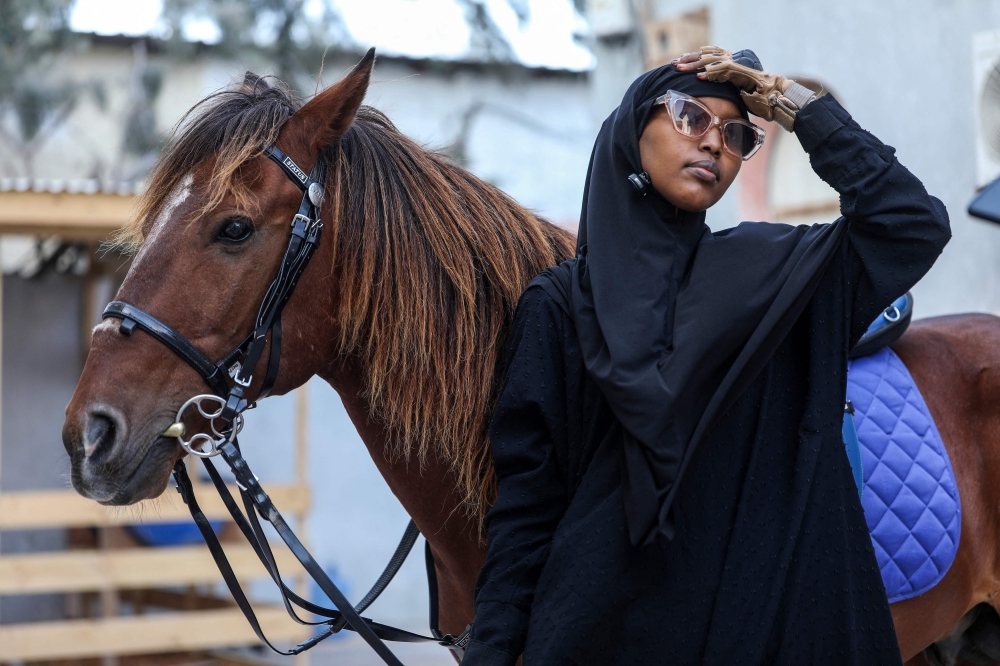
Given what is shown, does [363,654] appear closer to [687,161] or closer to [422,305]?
[422,305]

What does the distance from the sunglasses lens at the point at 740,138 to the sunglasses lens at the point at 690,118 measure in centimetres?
4

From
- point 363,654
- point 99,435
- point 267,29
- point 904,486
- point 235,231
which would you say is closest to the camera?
point 99,435

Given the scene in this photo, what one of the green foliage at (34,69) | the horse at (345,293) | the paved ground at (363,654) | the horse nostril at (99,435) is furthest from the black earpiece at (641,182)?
the green foliage at (34,69)

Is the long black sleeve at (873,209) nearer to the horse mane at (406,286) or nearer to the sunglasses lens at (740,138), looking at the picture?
the sunglasses lens at (740,138)

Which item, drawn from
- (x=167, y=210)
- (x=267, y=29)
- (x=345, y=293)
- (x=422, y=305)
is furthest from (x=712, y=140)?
(x=267, y=29)

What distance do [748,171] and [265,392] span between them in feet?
17.1

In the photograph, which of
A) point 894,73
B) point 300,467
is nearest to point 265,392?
point 300,467

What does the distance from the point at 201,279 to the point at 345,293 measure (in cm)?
27

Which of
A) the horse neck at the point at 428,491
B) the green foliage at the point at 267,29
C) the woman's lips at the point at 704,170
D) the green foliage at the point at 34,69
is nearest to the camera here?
the woman's lips at the point at 704,170

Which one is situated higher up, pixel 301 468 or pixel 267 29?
pixel 267 29

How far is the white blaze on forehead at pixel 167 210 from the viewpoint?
→ 67.4 inches

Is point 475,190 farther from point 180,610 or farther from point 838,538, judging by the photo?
point 180,610

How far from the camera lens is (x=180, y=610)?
6656 mm

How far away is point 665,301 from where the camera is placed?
152cm
